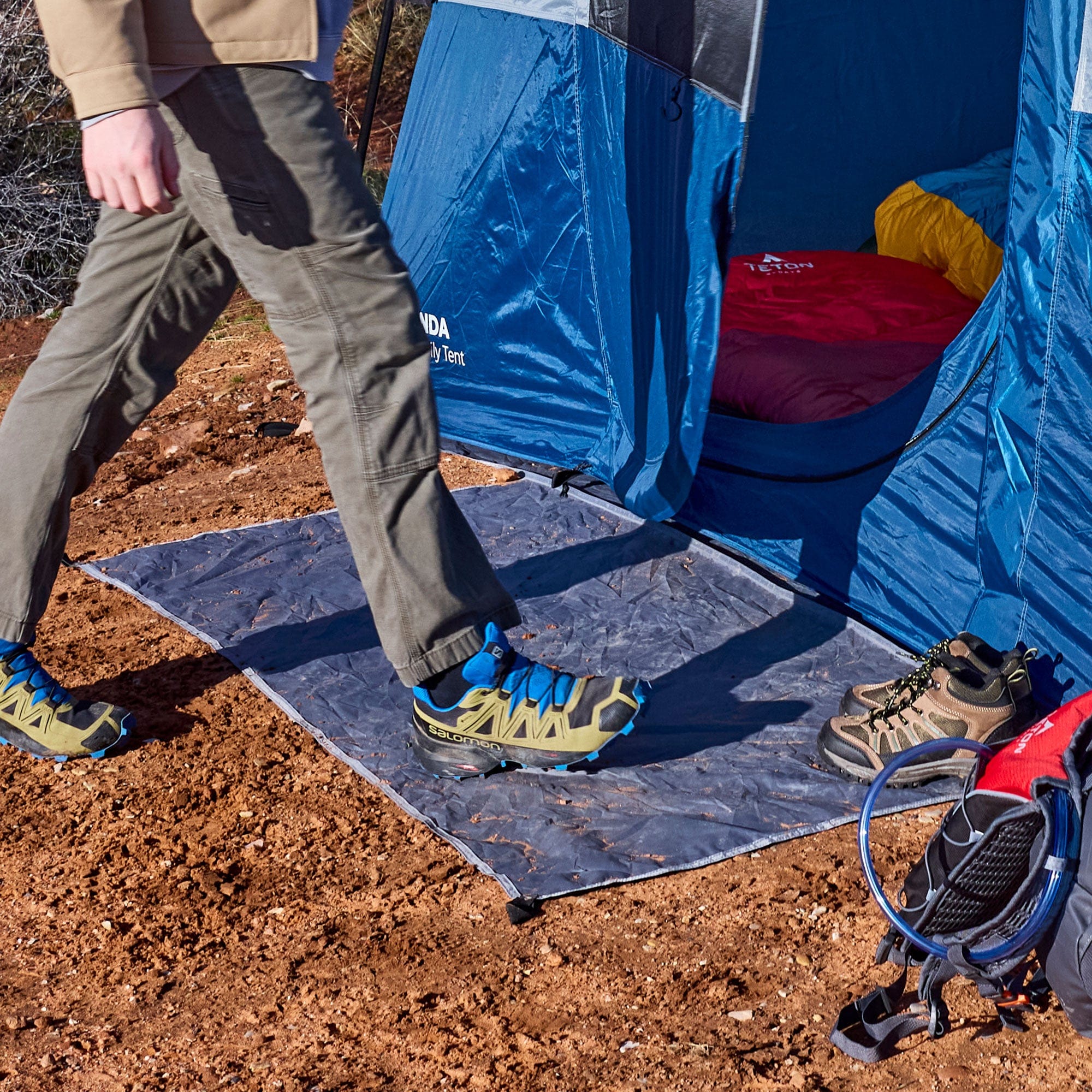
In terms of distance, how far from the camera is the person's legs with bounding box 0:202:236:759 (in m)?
2.18

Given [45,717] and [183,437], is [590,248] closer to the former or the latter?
[183,437]

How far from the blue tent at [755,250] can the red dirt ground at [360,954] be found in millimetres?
699

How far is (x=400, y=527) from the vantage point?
6.66 ft

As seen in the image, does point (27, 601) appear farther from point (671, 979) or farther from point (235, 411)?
point (235, 411)

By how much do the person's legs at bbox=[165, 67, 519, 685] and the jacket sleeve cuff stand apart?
0.45 feet

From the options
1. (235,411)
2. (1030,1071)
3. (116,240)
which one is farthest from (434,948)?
(235,411)

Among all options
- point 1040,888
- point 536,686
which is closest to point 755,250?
point 536,686

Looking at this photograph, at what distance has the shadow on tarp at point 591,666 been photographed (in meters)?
2.16

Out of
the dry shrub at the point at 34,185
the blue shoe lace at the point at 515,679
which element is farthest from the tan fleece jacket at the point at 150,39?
the dry shrub at the point at 34,185

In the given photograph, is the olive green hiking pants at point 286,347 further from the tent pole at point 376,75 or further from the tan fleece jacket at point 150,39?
the tent pole at point 376,75

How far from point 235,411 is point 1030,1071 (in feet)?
11.3

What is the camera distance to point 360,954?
1910 millimetres

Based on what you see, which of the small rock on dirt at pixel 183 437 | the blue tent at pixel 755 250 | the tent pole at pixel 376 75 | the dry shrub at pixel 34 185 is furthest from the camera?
the dry shrub at pixel 34 185

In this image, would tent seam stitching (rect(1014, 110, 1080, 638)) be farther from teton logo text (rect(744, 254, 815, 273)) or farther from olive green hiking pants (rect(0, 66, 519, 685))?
teton logo text (rect(744, 254, 815, 273))
